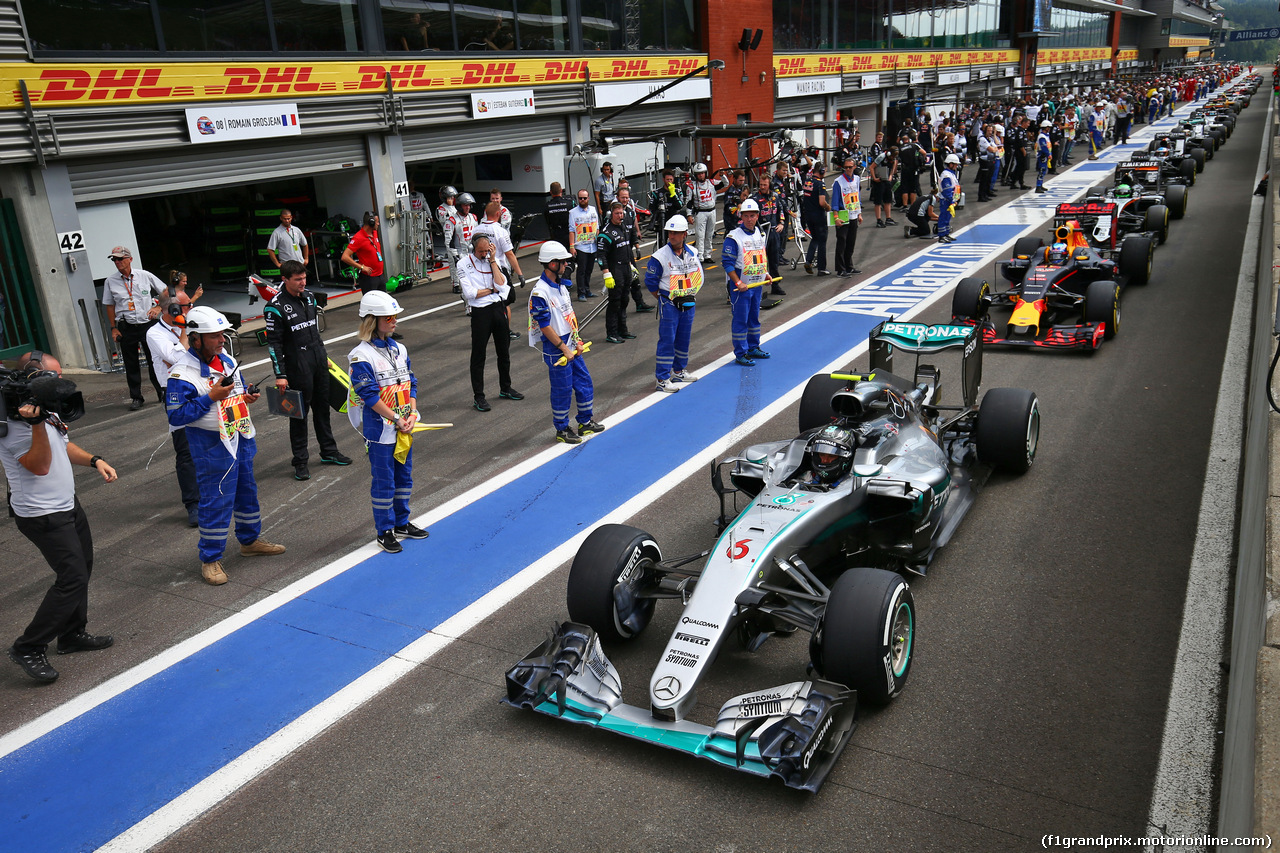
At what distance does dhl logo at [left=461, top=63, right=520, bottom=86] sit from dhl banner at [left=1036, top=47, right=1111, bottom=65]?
51.4 m

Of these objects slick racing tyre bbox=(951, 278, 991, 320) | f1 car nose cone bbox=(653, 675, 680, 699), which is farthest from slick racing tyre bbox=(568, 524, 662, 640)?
slick racing tyre bbox=(951, 278, 991, 320)

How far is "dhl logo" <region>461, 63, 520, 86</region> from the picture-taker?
757 inches

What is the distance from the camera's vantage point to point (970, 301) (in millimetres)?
12445

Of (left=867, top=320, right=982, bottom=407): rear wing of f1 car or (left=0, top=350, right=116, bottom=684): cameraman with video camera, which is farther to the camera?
(left=867, top=320, right=982, bottom=407): rear wing of f1 car

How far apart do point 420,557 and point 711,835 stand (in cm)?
376

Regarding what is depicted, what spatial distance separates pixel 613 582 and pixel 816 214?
1228 cm

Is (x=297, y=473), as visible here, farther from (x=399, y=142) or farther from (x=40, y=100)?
(x=399, y=142)

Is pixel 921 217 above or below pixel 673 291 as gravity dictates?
below

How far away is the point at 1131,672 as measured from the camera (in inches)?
207

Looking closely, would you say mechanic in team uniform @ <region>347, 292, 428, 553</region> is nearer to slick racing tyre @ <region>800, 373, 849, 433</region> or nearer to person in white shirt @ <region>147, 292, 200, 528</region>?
person in white shirt @ <region>147, 292, 200, 528</region>

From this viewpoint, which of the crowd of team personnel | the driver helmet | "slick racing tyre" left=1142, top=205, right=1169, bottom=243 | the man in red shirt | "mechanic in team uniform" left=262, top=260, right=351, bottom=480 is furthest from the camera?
"slick racing tyre" left=1142, top=205, right=1169, bottom=243

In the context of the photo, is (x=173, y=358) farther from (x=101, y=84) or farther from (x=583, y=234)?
(x=583, y=234)

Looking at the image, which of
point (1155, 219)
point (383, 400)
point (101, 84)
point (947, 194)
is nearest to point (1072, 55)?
point (947, 194)

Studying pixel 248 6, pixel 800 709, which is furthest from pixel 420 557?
pixel 248 6
